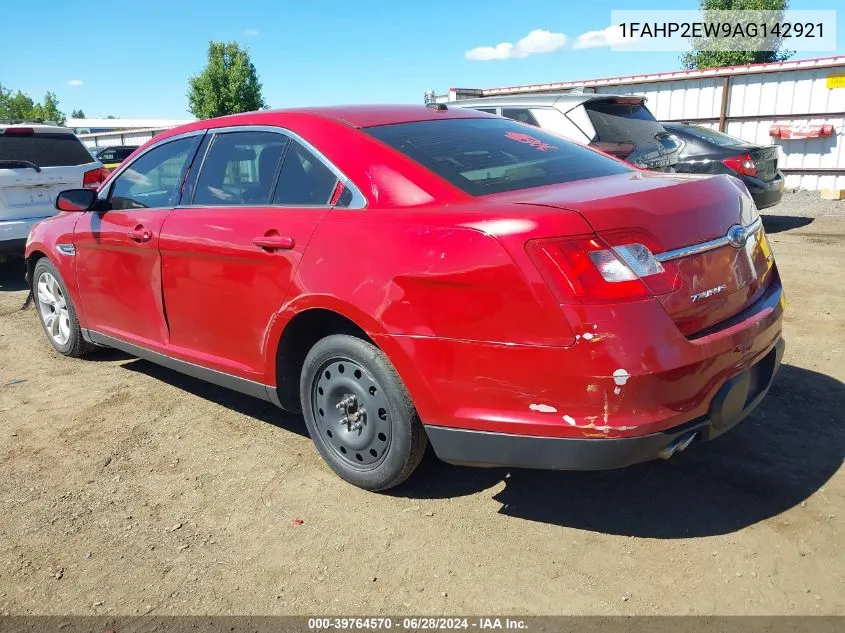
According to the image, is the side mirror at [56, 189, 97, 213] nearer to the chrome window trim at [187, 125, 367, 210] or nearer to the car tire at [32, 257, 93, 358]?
the car tire at [32, 257, 93, 358]

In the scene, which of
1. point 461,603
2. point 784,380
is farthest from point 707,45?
point 461,603

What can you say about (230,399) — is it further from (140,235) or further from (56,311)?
(56,311)

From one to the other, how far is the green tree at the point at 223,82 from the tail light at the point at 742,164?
121 feet

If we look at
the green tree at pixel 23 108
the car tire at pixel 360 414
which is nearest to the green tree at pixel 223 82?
the green tree at pixel 23 108

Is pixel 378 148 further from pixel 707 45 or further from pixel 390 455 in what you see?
pixel 707 45

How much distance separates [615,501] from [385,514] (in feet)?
3.18

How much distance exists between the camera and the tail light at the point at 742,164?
368 inches

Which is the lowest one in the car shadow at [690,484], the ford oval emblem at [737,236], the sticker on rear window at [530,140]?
the car shadow at [690,484]

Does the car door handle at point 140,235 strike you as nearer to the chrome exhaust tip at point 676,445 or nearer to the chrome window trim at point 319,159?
the chrome window trim at point 319,159

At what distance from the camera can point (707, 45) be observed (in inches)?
1553

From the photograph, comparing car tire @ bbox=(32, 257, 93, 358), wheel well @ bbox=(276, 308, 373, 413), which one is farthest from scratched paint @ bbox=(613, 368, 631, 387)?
car tire @ bbox=(32, 257, 93, 358)

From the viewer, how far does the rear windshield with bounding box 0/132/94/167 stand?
774 centimetres

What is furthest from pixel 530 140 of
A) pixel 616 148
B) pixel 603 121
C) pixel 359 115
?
pixel 603 121

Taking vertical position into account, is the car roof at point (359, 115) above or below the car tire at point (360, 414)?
above
